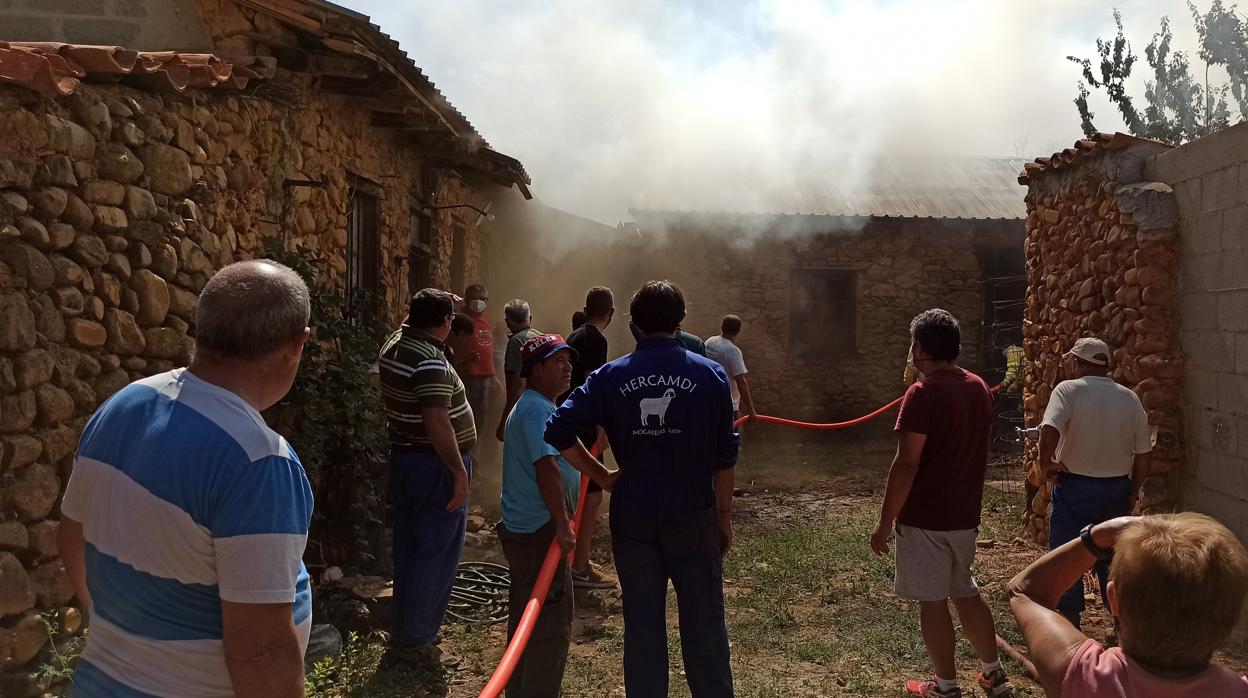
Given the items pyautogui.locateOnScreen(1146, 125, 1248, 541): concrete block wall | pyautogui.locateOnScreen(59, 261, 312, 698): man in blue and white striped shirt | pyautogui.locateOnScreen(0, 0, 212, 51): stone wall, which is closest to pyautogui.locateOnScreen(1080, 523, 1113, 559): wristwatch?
pyautogui.locateOnScreen(59, 261, 312, 698): man in blue and white striped shirt

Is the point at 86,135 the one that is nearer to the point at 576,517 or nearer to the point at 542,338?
the point at 542,338

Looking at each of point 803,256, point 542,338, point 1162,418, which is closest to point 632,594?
point 542,338

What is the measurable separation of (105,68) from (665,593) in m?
3.46

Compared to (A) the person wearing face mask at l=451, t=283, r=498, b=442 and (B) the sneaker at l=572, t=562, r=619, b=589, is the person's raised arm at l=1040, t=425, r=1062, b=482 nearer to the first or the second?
(B) the sneaker at l=572, t=562, r=619, b=589

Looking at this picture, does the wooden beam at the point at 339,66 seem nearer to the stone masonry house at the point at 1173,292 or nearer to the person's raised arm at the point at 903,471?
the person's raised arm at the point at 903,471

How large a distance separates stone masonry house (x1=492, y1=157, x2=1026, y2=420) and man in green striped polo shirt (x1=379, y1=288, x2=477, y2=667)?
32.4 ft

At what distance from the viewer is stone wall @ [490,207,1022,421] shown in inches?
578

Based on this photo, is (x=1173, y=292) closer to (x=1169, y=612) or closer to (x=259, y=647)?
(x=1169, y=612)

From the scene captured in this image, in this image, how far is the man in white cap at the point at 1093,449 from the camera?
16.3ft

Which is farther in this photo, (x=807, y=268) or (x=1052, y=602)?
(x=807, y=268)

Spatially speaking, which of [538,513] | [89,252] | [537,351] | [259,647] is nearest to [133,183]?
[89,252]

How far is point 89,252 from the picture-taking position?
14.0 ft

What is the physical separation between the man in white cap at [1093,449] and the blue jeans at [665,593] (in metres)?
2.27

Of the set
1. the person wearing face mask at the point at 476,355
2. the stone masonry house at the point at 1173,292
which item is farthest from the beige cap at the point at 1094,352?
the person wearing face mask at the point at 476,355
